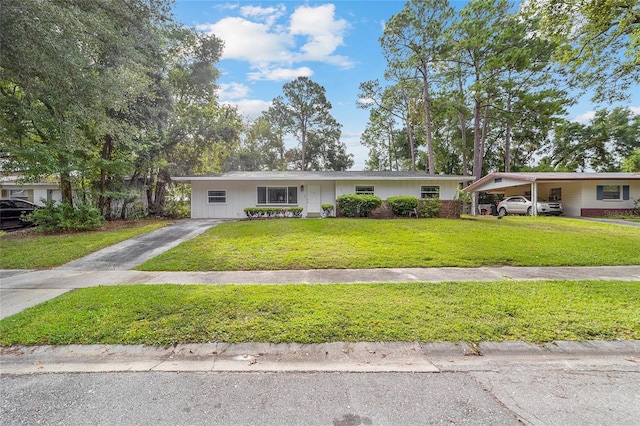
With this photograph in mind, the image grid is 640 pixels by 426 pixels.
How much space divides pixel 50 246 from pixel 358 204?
11.6 meters

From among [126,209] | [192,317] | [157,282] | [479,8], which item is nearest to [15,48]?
[157,282]

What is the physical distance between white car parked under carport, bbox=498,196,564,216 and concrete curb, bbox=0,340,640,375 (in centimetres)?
1919

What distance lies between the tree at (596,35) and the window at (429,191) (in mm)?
7464

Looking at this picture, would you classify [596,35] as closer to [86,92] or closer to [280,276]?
[280,276]

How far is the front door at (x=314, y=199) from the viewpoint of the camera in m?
16.3

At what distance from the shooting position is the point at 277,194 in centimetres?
1619

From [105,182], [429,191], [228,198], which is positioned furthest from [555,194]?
[105,182]

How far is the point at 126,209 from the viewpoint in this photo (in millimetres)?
15844

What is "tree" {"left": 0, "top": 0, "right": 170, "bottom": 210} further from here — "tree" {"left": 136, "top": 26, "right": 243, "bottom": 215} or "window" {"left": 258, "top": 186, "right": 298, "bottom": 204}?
A: "window" {"left": 258, "top": 186, "right": 298, "bottom": 204}

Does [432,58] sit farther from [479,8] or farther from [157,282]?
[157,282]

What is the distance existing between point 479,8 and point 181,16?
844 inches

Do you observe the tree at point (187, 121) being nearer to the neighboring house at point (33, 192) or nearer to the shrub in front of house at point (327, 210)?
the neighboring house at point (33, 192)

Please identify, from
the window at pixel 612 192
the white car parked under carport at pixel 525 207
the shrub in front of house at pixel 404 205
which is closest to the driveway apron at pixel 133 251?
the shrub in front of house at pixel 404 205

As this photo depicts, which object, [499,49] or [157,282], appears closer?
[157,282]
